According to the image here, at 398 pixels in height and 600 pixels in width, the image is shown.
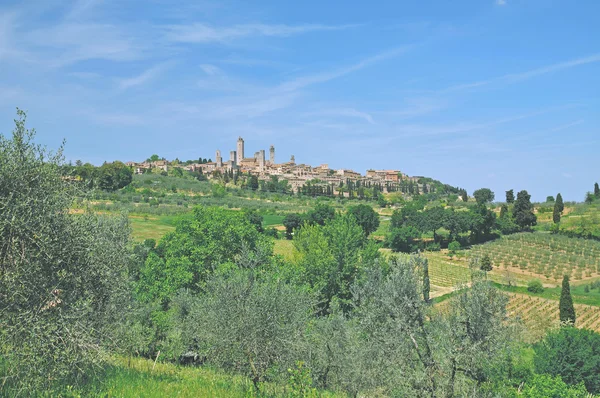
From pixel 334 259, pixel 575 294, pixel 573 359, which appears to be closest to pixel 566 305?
pixel 575 294

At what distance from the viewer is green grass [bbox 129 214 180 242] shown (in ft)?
185

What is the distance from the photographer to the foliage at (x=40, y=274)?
7.69m

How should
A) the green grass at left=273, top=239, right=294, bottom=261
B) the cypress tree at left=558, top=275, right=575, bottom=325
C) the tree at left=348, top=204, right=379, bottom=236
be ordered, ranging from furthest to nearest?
1. the tree at left=348, top=204, right=379, bottom=236
2. the green grass at left=273, top=239, right=294, bottom=261
3. the cypress tree at left=558, top=275, right=575, bottom=325

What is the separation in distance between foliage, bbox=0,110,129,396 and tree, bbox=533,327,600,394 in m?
24.5

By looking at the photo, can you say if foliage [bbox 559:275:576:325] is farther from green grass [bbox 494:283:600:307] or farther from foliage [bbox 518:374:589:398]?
foliage [bbox 518:374:589:398]

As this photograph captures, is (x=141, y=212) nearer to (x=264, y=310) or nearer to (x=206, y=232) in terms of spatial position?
(x=206, y=232)

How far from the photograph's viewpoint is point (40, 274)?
804 centimetres

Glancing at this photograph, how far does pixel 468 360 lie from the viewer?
951 cm

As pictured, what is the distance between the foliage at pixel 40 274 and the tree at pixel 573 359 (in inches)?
966

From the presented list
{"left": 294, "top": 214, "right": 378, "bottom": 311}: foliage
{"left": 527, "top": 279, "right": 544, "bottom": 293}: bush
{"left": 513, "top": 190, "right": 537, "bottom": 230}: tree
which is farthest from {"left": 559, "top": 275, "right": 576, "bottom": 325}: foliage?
{"left": 513, "top": 190, "right": 537, "bottom": 230}: tree

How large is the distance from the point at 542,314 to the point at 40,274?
44900 mm

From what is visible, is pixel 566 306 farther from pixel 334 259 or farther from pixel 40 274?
pixel 40 274

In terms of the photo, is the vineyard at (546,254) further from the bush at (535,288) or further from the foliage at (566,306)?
the foliage at (566,306)

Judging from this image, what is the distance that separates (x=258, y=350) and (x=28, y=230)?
5453 mm
